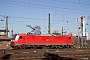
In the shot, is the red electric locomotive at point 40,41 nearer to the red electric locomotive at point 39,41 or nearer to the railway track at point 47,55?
the red electric locomotive at point 39,41

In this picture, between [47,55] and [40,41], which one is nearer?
[47,55]

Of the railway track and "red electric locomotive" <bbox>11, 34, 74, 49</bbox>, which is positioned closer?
the railway track

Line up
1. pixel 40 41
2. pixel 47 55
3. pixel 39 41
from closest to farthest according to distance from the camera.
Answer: pixel 47 55 → pixel 39 41 → pixel 40 41

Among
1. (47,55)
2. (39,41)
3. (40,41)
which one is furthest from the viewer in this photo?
(40,41)

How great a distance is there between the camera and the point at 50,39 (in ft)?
111

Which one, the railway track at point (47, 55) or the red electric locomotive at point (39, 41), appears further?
the red electric locomotive at point (39, 41)

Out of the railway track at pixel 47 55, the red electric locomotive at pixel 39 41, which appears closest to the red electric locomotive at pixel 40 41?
the red electric locomotive at pixel 39 41

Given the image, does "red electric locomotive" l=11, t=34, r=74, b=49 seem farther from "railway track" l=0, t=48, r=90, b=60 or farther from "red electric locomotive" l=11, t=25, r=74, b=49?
"railway track" l=0, t=48, r=90, b=60

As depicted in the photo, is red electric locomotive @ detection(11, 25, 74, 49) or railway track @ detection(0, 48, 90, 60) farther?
red electric locomotive @ detection(11, 25, 74, 49)

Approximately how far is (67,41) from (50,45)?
370cm

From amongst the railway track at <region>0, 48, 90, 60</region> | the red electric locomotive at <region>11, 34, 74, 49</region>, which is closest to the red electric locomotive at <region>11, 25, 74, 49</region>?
the red electric locomotive at <region>11, 34, 74, 49</region>

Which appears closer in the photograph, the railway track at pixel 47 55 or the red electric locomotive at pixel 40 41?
the railway track at pixel 47 55

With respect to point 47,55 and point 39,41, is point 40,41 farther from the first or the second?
point 47,55

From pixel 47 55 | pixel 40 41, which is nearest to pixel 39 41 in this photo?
pixel 40 41
